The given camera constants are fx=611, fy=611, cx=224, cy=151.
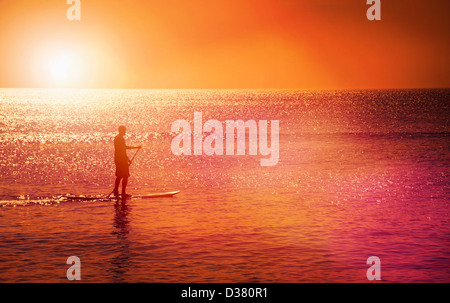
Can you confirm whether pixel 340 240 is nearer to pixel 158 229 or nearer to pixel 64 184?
pixel 158 229

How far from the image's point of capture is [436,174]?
29.2 metres

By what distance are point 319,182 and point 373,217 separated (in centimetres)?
848

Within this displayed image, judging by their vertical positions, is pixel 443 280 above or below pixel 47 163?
below

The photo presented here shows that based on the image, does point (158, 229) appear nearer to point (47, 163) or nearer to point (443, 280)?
point (443, 280)

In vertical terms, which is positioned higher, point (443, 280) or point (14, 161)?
A: point (14, 161)

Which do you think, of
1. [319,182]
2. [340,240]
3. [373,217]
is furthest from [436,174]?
[340,240]

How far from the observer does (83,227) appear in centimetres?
1678
